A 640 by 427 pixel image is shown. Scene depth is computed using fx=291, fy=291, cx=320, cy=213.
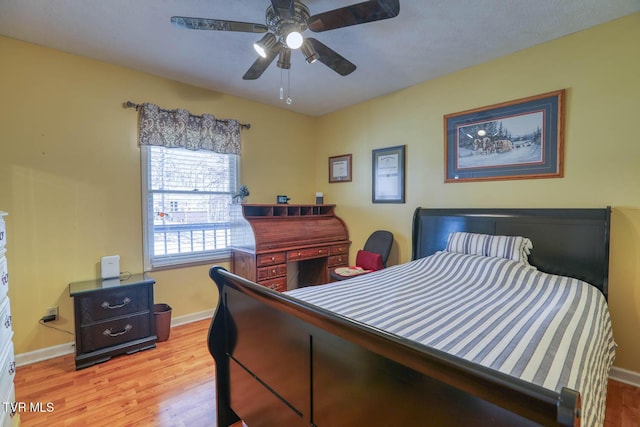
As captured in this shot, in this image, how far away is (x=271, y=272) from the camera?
10.6 ft

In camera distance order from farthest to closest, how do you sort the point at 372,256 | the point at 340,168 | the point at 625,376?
the point at 340,168 → the point at 372,256 → the point at 625,376

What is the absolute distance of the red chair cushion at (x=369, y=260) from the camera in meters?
3.42

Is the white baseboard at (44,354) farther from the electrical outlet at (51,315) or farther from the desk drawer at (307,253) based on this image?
the desk drawer at (307,253)

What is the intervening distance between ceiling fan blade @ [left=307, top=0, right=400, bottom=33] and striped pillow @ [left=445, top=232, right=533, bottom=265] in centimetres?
191

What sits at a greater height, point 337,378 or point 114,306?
point 337,378

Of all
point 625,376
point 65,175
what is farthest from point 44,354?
point 625,376

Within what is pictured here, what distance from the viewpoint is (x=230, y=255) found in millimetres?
3598

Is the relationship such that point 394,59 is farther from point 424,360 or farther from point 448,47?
point 424,360

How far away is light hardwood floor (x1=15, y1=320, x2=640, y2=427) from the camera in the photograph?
5.90 feet

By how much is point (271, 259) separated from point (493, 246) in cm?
215

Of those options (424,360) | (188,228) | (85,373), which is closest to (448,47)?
(424,360)

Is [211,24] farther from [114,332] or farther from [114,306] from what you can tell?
[114,332]

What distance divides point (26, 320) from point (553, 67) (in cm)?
485

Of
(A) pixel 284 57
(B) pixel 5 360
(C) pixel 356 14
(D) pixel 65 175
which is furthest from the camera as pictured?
(D) pixel 65 175
